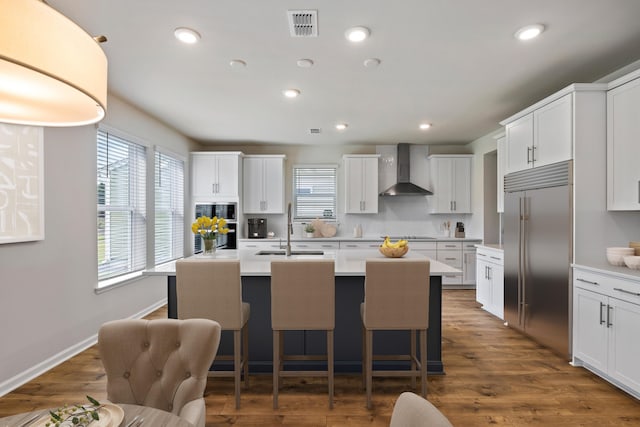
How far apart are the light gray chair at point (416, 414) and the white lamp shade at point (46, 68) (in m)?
1.01

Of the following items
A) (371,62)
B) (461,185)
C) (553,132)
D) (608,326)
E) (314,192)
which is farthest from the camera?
(314,192)

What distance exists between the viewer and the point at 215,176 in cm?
611

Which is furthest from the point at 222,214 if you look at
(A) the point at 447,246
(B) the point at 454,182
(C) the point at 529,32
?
(C) the point at 529,32

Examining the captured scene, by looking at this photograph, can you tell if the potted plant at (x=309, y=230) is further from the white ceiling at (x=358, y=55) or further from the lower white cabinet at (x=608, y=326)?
the lower white cabinet at (x=608, y=326)

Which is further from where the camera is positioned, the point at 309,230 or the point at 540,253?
the point at 309,230

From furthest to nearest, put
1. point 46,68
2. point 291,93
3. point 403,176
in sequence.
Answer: point 403,176 < point 291,93 < point 46,68

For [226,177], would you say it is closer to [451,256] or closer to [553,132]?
[451,256]

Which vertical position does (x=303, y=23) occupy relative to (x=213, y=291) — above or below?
above

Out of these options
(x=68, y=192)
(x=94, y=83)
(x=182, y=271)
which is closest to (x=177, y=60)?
(x=68, y=192)

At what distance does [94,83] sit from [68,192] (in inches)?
124

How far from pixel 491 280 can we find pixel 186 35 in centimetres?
447

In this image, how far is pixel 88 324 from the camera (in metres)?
3.50

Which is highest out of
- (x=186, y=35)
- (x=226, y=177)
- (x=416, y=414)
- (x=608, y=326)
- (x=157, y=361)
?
→ (x=186, y=35)

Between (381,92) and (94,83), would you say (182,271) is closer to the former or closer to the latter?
(94,83)
